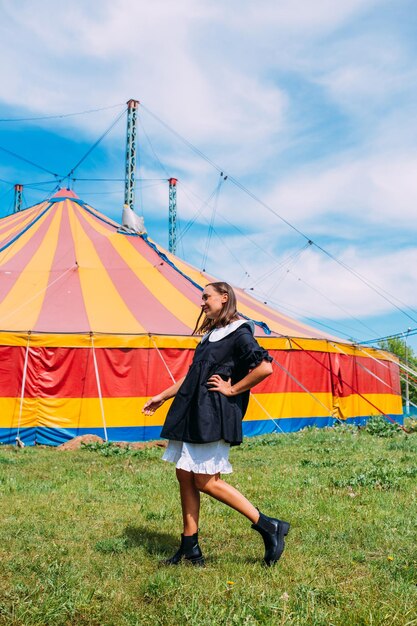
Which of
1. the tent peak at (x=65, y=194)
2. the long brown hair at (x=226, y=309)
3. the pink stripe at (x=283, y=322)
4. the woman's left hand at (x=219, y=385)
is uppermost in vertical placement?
the tent peak at (x=65, y=194)

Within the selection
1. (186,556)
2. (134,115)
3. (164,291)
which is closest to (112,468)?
(186,556)

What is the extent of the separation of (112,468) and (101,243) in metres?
7.53

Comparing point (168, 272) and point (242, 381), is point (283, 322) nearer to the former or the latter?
point (168, 272)

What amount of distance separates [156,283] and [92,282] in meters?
1.34

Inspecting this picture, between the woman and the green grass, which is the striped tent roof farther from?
the woman

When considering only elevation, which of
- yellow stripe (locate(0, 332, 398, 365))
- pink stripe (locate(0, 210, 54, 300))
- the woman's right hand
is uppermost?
pink stripe (locate(0, 210, 54, 300))

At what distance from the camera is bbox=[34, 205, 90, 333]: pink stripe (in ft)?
31.6

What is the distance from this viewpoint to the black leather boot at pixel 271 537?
290cm

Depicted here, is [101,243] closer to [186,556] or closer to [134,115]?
[134,115]

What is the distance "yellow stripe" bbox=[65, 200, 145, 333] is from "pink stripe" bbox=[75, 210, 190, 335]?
0.38ft

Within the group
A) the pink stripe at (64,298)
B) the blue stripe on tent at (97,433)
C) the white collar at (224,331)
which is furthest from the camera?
the pink stripe at (64,298)

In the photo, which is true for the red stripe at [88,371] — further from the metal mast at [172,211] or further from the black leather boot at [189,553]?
the metal mast at [172,211]

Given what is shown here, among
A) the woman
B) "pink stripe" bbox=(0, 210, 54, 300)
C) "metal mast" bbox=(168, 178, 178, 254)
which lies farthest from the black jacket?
"metal mast" bbox=(168, 178, 178, 254)

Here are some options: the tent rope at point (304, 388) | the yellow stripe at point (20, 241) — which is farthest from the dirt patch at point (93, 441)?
the yellow stripe at point (20, 241)
